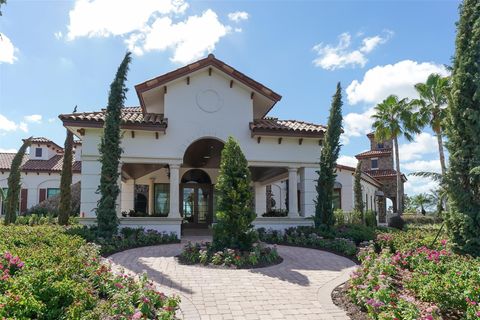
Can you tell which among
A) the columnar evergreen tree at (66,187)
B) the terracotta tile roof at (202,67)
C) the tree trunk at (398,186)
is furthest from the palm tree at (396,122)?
the columnar evergreen tree at (66,187)

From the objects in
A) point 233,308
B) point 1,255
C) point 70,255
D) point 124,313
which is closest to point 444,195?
point 233,308

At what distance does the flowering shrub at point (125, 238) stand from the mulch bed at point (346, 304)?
6.85 metres

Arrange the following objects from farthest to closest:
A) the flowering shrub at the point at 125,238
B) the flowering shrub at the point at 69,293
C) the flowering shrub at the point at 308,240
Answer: the flowering shrub at the point at 308,240, the flowering shrub at the point at 125,238, the flowering shrub at the point at 69,293

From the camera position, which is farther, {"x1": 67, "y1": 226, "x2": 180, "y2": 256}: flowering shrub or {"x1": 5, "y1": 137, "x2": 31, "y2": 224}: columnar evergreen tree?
{"x1": 5, "y1": 137, "x2": 31, "y2": 224}: columnar evergreen tree

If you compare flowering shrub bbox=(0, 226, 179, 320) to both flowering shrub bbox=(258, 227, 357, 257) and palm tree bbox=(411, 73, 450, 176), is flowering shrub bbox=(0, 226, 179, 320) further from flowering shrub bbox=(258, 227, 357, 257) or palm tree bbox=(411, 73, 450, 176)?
palm tree bbox=(411, 73, 450, 176)

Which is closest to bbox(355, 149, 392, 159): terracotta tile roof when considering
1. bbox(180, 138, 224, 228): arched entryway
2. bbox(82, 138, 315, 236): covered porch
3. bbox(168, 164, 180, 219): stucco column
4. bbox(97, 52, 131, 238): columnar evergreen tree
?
bbox(82, 138, 315, 236): covered porch

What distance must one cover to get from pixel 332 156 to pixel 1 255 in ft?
37.3

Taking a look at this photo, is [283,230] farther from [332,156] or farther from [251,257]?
[251,257]

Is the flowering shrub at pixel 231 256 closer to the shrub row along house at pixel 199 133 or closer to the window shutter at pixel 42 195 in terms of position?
the shrub row along house at pixel 199 133

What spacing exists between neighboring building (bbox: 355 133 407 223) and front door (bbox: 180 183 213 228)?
23314 mm

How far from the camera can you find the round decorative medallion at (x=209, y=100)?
587 inches

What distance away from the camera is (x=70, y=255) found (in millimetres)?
7570

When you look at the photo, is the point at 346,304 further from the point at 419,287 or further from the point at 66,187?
the point at 66,187

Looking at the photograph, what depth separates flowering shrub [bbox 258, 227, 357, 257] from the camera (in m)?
11.5
